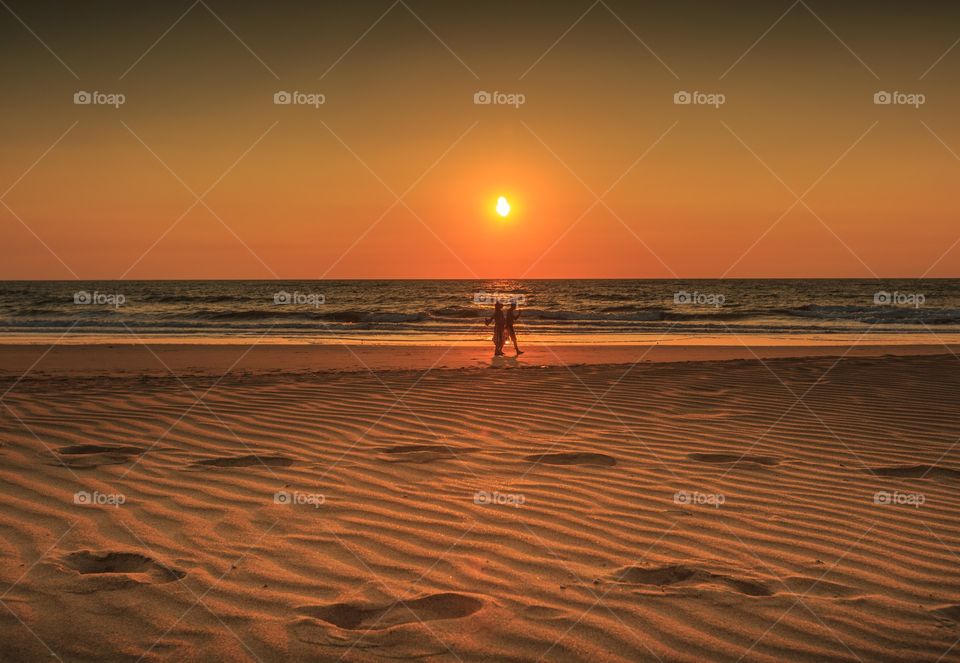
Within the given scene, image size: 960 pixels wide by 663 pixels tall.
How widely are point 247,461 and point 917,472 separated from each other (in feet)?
17.7

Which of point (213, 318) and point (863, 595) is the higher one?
point (213, 318)

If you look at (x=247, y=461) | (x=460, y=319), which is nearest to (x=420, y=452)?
(x=247, y=461)

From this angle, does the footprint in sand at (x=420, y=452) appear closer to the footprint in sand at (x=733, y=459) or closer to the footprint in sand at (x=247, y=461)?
the footprint in sand at (x=247, y=461)

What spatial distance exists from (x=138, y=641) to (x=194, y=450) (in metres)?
3.88

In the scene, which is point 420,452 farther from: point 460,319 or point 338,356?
point 460,319

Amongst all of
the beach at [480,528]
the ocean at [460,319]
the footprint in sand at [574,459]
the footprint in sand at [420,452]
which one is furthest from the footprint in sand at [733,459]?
the ocean at [460,319]

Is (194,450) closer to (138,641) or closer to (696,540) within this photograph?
(138,641)

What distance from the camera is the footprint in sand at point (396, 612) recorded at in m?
3.70

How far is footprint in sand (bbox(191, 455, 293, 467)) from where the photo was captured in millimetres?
6648

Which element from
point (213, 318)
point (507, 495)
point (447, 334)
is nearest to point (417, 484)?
point (507, 495)

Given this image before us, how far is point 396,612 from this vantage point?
12.5ft

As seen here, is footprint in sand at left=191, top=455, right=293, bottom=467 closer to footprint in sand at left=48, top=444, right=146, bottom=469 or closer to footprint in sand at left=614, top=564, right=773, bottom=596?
footprint in sand at left=48, top=444, right=146, bottom=469

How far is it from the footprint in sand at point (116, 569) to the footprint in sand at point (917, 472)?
5264 millimetres

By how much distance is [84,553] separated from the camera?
452 cm
